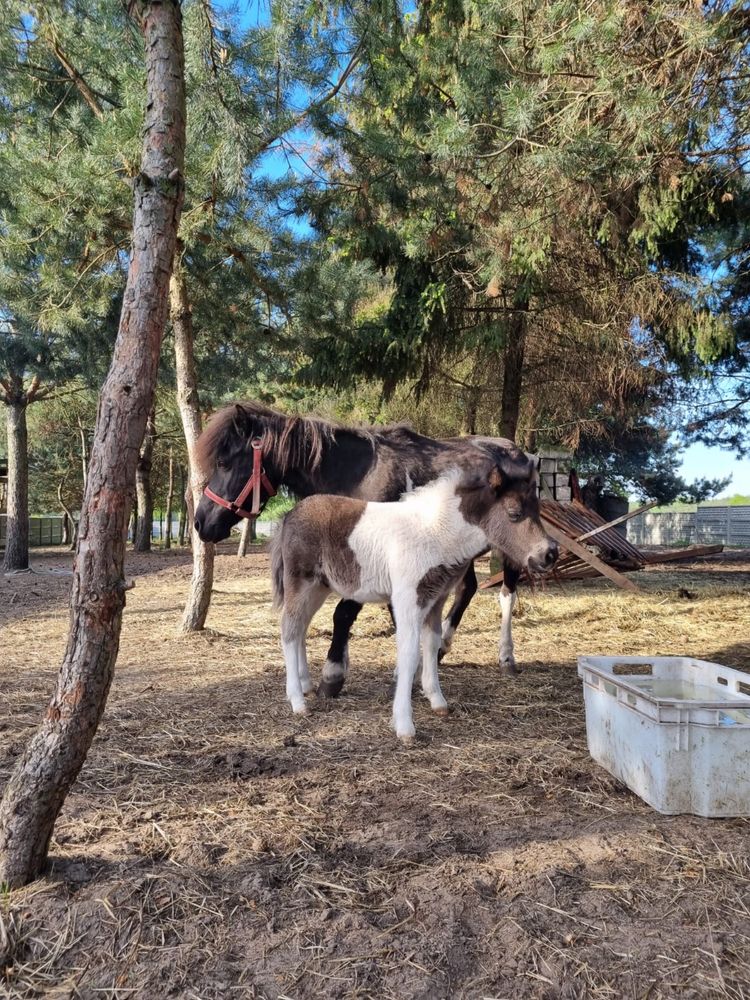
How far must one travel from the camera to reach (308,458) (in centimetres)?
509

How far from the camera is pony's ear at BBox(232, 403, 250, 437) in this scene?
5.04 m

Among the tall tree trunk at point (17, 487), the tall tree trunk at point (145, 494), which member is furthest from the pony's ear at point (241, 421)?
the tall tree trunk at point (145, 494)

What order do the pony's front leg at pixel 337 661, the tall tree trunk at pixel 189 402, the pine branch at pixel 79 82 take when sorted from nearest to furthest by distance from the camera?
the pony's front leg at pixel 337 661, the pine branch at pixel 79 82, the tall tree trunk at pixel 189 402

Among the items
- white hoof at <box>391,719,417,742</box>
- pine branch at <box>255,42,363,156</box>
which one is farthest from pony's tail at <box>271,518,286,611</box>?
pine branch at <box>255,42,363,156</box>

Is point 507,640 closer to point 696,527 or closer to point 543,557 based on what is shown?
point 543,557

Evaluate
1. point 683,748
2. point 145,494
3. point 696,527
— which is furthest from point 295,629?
point 696,527

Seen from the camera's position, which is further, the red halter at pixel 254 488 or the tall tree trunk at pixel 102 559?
the red halter at pixel 254 488

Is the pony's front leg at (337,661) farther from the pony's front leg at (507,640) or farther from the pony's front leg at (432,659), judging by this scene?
the pony's front leg at (507,640)

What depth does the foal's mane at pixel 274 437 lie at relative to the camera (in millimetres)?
5027

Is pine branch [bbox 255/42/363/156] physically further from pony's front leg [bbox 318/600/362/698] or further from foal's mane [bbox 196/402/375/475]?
pony's front leg [bbox 318/600/362/698]

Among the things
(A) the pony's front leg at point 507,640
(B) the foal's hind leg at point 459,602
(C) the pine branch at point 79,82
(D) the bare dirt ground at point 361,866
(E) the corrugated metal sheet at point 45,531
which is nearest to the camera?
(D) the bare dirt ground at point 361,866

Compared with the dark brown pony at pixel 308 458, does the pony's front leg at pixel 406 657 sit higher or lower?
lower

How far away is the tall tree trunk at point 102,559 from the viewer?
7.39 ft

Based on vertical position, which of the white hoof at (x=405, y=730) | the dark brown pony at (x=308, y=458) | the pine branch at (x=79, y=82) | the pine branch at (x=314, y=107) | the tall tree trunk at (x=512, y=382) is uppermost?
the pine branch at (x=79, y=82)
